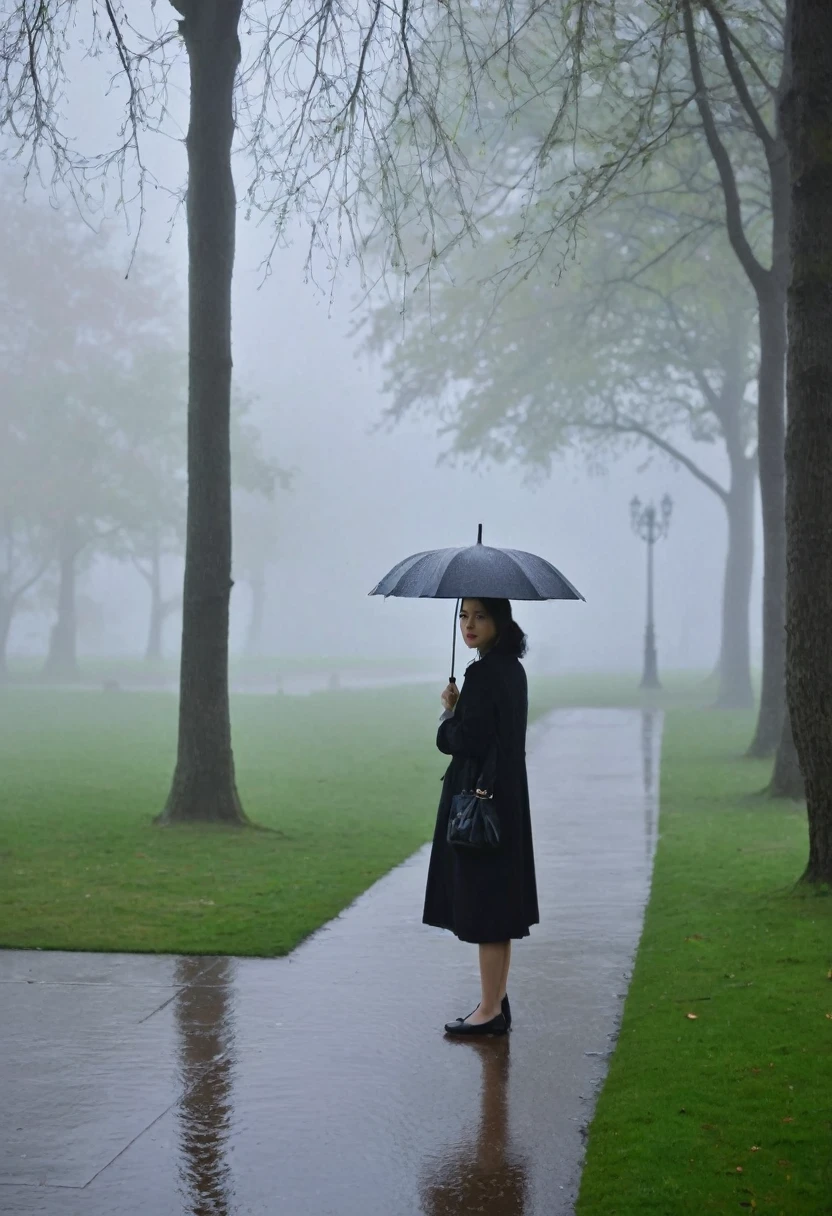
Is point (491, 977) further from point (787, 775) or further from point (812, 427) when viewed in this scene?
point (787, 775)

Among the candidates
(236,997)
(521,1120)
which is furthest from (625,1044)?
(236,997)

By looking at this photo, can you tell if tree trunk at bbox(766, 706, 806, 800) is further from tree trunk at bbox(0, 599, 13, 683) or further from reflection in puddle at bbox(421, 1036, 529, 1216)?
tree trunk at bbox(0, 599, 13, 683)

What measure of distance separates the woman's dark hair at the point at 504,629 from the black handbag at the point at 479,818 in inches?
17.0

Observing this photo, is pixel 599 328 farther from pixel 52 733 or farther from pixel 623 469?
pixel 623 469

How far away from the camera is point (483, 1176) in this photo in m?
4.89

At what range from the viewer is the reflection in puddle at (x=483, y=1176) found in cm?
464

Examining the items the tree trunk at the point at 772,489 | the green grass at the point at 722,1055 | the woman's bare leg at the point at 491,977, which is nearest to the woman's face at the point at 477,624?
the woman's bare leg at the point at 491,977

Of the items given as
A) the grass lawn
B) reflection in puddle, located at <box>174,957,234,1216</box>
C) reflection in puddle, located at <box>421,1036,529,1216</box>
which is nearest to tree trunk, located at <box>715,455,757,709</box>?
the grass lawn

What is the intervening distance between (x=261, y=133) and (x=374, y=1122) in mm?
9740

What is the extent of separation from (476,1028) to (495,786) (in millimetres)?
1081

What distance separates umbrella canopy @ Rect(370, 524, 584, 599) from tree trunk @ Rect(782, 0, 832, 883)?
301cm

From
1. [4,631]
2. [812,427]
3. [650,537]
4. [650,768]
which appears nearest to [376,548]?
[4,631]

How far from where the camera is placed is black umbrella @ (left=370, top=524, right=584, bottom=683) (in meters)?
6.43

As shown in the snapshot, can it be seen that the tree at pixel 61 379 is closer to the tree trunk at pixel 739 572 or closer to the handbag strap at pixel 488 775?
the tree trunk at pixel 739 572
